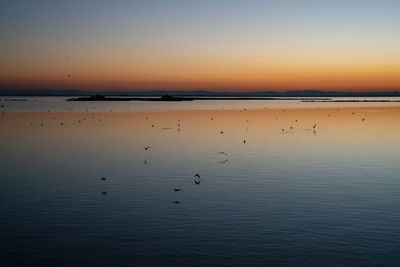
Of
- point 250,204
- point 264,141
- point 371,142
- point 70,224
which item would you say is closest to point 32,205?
point 70,224

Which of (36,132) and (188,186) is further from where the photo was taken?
(36,132)

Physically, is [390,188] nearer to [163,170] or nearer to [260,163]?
[260,163]

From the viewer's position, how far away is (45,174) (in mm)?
24234

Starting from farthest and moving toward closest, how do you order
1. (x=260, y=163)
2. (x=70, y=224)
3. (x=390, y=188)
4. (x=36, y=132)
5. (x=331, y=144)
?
(x=36, y=132)
(x=331, y=144)
(x=260, y=163)
(x=390, y=188)
(x=70, y=224)

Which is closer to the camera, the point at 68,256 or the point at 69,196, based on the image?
the point at 68,256

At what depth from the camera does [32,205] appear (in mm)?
17500


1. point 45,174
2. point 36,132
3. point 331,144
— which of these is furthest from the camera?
point 36,132

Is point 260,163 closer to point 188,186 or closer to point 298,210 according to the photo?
point 188,186

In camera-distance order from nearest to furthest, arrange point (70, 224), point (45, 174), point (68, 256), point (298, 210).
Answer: point (68, 256) → point (70, 224) → point (298, 210) → point (45, 174)

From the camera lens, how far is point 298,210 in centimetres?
1695

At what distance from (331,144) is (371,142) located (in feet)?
13.0

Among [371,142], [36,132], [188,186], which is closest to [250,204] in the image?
[188,186]

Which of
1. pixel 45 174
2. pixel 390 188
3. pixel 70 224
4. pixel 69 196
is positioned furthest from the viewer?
pixel 45 174

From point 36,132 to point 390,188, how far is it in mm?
36655
